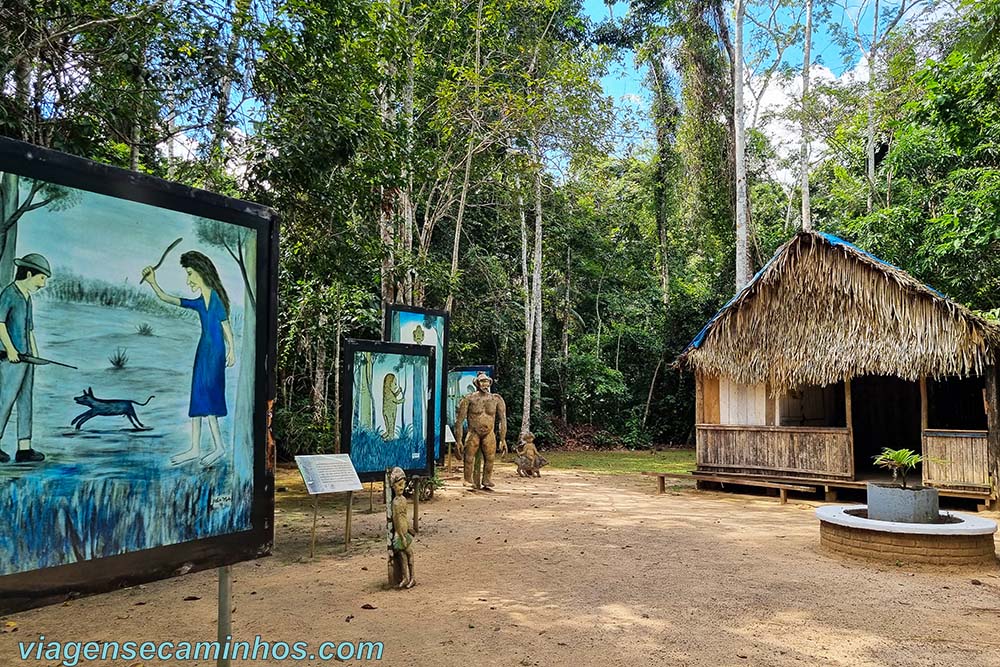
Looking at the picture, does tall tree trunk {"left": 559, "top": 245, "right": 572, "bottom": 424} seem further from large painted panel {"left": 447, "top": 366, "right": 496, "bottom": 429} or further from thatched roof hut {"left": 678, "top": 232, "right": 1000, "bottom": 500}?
thatched roof hut {"left": 678, "top": 232, "right": 1000, "bottom": 500}

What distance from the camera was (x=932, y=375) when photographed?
9672 mm

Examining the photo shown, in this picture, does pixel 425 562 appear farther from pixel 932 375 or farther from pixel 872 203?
pixel 872 203

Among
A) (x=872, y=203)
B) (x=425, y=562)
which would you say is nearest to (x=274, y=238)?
(x=425, y=562)

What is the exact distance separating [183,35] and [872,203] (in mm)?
17120

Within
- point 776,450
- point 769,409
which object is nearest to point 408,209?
point 769,409

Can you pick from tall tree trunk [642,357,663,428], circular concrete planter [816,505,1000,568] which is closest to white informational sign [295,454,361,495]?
circular concrete planter [816,505,1000,568]

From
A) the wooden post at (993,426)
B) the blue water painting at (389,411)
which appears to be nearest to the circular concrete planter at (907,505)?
the wooden post at (993,426)

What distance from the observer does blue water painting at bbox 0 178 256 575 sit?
2.14 metres

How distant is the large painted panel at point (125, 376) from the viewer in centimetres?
210

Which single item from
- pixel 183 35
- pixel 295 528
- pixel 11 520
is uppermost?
pixel 183 35

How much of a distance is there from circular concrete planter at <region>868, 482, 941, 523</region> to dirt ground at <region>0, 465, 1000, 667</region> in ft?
2.18

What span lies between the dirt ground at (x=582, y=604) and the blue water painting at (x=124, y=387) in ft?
6.15

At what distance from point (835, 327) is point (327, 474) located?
28.1 feet

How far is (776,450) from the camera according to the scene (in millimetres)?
11227
